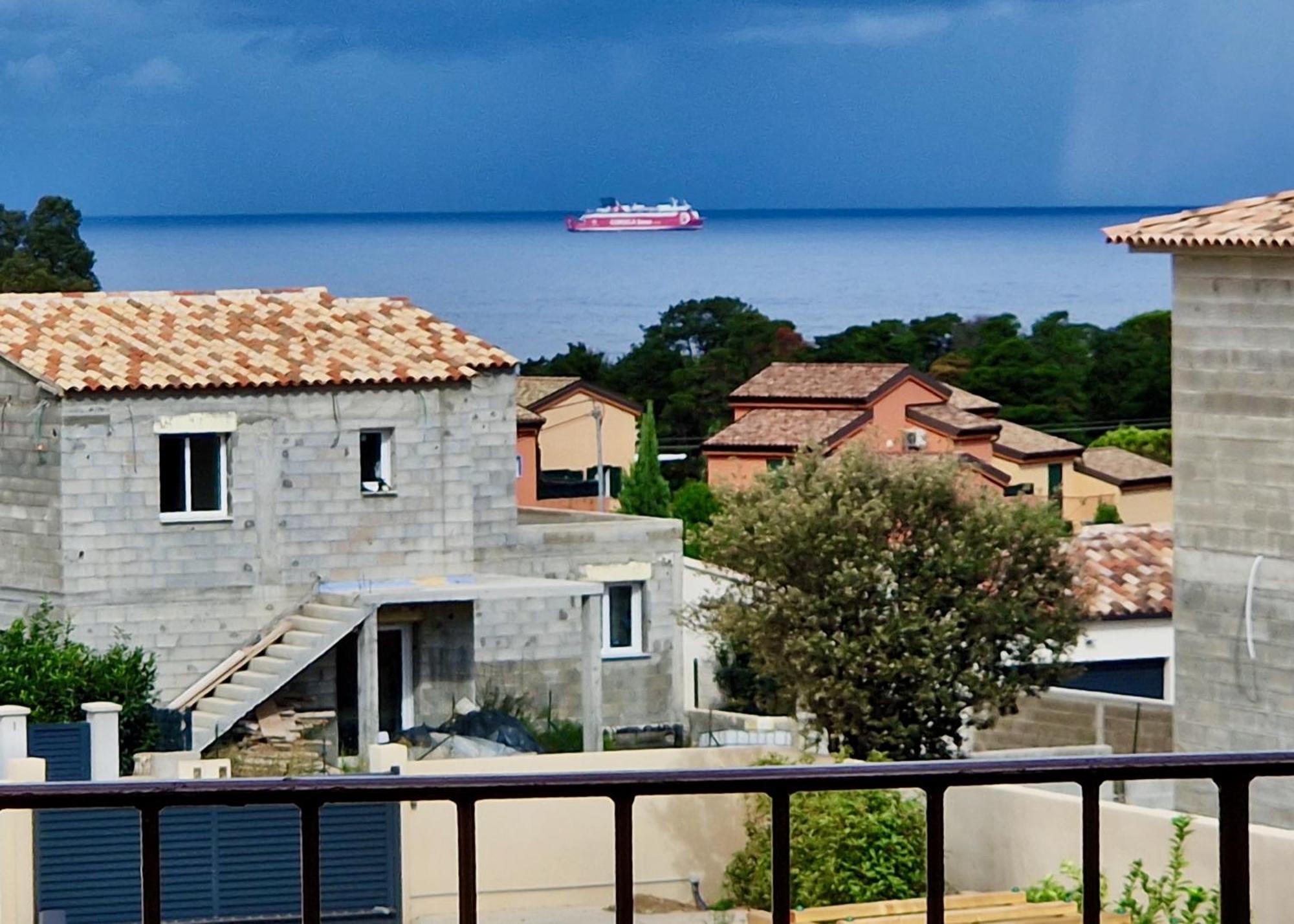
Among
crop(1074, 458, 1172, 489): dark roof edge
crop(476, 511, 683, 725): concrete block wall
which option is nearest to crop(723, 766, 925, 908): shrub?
crop(476, 511, 683, 725): concrete block wall

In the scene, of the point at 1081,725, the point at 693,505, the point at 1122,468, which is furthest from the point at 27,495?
the point at 1122,468

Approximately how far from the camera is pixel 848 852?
1638 cm

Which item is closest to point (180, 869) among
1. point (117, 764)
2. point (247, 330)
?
point (117, 764)

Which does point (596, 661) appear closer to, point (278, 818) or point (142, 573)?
point (142, 573)

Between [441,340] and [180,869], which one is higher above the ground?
[441,340]

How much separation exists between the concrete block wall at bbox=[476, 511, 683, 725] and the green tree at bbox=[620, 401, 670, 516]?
66.4 feet

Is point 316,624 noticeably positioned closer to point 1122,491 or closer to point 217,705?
point 217,705

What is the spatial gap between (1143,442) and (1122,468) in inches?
384

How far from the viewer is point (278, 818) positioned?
55.3 feet

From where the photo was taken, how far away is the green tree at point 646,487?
51.4m

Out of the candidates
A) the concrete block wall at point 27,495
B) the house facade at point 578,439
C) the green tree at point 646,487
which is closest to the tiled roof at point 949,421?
the green tree at point 646,487

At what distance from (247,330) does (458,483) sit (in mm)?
3216

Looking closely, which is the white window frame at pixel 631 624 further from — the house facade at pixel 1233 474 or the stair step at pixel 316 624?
the house facade at pixel 1233 474

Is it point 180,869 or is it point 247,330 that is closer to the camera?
point 180,869
